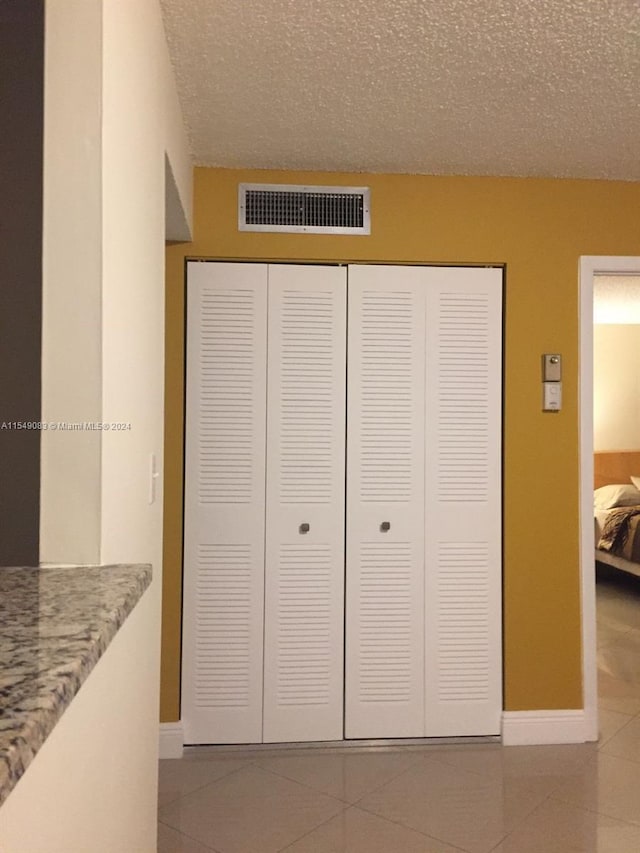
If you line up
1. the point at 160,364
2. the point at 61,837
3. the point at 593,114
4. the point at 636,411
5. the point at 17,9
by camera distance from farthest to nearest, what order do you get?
the point at 636,411 < the point at 593,114 < the point at 160,364 < the point at 17,9 < the point at 61,837

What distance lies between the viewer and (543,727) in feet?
9.29

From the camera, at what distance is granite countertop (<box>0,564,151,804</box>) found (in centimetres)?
55

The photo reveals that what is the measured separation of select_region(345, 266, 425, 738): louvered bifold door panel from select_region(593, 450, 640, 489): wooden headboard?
14.4 ft

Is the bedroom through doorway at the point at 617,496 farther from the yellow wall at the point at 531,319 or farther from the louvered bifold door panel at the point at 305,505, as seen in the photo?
the louvered bifold door panel at the point at 305,505

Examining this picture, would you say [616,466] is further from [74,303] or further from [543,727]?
[74,303]

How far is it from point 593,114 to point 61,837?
2533 millimetres

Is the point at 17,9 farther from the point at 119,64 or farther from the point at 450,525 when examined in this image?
the point at 450,525

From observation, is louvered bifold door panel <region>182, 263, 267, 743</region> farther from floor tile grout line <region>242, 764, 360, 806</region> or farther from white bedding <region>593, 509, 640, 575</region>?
white bedding <region>593, 509, 640, 575</region>

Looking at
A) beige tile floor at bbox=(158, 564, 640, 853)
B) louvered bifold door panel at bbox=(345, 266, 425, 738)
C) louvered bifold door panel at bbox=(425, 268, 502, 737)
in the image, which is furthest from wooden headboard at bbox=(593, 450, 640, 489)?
louvered bifold door panel at bbox=(345, 266, 425, 738)

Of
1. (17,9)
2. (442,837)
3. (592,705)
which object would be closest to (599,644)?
(592,705)

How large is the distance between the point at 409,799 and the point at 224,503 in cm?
132

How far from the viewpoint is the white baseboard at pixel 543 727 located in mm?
2816

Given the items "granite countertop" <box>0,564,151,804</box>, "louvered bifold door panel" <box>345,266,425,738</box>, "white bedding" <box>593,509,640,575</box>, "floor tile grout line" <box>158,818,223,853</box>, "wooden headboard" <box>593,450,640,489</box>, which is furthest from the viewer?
"wooden headboard" <box>593,450,640,489</box>

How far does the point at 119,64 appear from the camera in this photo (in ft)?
4.05
